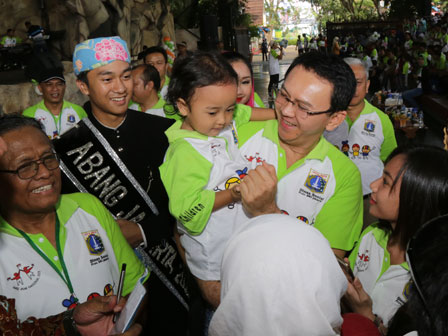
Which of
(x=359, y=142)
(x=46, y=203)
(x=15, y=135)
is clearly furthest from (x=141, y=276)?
(x=359, y=142)

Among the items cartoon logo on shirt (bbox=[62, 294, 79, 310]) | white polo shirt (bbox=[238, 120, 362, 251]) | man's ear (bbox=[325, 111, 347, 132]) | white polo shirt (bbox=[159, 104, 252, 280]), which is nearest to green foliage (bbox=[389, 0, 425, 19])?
man's ear (bbox=[325, 111, 347, 132])

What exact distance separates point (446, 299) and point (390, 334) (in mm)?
716

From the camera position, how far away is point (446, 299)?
869mm

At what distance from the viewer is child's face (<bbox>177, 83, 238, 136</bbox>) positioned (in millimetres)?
1943

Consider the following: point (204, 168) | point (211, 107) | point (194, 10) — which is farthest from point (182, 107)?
point (194, 10)

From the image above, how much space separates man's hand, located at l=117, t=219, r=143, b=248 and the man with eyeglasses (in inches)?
30.4

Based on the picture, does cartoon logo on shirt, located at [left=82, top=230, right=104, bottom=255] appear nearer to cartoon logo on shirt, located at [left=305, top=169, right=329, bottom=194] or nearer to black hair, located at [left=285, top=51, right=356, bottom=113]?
cartoon logo on shirt, located at [left=305, top=169, right=329, bottom=194]

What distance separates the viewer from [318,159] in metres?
2.10

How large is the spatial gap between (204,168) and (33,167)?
708 mm

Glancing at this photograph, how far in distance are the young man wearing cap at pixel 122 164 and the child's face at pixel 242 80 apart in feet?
3.14

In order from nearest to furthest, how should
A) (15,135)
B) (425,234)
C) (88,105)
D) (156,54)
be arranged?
Answer: (425,234)
(15,135)
(88,105)
(156,54)

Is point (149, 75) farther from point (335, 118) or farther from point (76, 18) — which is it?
point (76, 18)

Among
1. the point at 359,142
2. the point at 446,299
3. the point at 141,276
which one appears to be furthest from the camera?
the point at 359,142

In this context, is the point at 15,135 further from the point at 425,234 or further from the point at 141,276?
the point at 425,234
